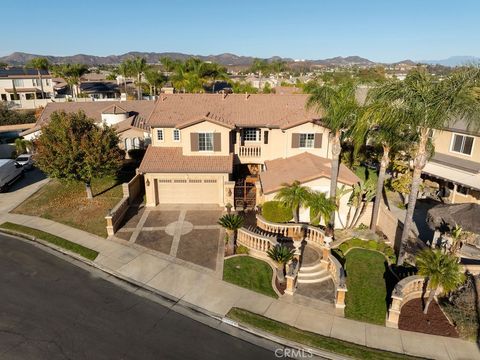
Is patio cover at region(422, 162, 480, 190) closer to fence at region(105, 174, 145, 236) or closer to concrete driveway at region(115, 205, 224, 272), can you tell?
concrete driveway at region(115, 205, 224, 272)

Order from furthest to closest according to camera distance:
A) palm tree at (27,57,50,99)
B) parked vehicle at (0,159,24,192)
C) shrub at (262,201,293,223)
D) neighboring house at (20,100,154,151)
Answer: palm tree at (27,57,50,99), neighboring house at (20,100,154,151), parked vehicle at (0,159,24,192), shrub at (262,201,293,223)

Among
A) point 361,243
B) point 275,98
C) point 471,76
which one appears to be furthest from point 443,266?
point 275,98

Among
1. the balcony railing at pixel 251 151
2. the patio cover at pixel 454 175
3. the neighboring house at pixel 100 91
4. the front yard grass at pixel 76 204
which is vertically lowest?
the front yard grass at pixel 76 204

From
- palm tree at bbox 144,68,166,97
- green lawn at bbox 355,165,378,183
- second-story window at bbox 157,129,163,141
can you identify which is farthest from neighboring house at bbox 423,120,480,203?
palm tree at bbox 144,68,166,97

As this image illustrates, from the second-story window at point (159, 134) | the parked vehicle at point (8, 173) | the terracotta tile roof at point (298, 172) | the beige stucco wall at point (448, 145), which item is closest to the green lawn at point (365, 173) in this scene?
the terracotta tile roof at point (298, 172)

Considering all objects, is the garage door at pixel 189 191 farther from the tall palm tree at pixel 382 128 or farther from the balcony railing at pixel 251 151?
the tall palm tree at pixel 382 128

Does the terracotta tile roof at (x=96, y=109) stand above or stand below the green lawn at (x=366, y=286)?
above

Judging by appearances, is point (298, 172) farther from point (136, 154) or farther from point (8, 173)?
point (8, 173)
